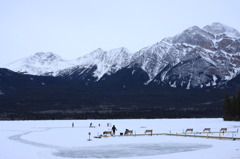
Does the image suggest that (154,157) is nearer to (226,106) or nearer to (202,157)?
(202,157)

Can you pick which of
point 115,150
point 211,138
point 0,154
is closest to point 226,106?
point 211,138

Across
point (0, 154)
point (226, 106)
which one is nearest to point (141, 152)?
Result: point (0, 154)

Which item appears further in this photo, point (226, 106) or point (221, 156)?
point (226, 106)

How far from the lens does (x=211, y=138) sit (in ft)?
156

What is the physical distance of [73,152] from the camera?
35.8 metres

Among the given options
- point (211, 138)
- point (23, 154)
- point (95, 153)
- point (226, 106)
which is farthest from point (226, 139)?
point (226, 106)

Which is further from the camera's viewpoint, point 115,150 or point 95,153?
point 115,150

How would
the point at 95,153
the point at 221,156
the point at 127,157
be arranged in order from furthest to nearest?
1. the point at 95,153
2. the point at 127,157
3. the point at 221,156

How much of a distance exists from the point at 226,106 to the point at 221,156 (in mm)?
97194

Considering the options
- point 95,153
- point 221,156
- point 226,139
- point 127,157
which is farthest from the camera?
point 226,139

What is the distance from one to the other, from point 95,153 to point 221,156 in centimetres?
1133

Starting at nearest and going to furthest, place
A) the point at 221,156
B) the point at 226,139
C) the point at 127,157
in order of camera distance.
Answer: the point at 221,156, the point at 127,157, the point at 226,139

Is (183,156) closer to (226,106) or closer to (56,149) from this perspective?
(56,149)

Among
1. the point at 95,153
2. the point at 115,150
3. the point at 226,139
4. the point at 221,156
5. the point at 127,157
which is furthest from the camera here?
the point at 226,139
